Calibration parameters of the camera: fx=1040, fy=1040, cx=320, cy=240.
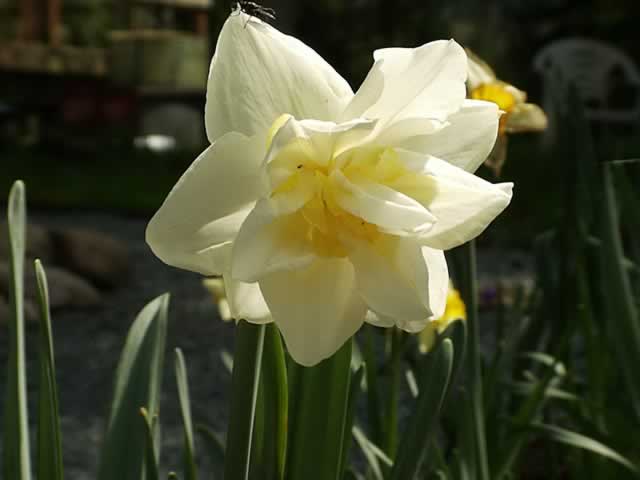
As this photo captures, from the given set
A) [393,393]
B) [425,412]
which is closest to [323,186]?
[425,412]

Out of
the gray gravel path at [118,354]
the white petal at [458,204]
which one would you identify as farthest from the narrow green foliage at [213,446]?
the gray gravel path at [118,354]

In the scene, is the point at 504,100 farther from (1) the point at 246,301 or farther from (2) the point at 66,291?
(2) the point at 66,291

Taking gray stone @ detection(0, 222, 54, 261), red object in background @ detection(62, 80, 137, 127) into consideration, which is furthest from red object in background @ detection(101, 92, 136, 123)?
gray stone @ detection(0, 222, 54, 261)

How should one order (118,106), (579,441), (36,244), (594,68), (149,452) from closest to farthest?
(149,452), (579,441), (36,244), (594,68), (118,106)

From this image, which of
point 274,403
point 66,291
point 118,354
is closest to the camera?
point 274,403

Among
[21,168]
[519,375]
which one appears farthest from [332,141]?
[21,168]

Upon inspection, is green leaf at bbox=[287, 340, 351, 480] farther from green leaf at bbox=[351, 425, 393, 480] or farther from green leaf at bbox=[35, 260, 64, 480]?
green leaf at bbox=[351, 425, 393, 480]

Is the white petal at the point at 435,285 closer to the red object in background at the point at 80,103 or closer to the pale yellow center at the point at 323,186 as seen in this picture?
the pale yellow center at the point at 323,186
